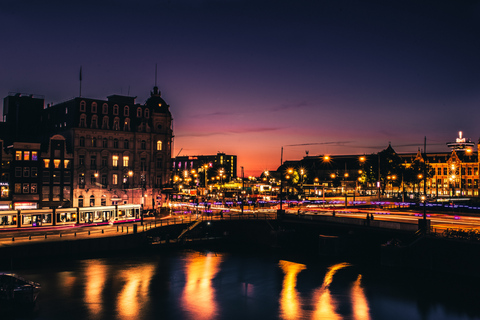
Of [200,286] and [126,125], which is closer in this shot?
[200,286]

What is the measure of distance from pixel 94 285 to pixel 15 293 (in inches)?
361

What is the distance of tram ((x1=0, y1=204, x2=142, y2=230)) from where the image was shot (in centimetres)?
7000

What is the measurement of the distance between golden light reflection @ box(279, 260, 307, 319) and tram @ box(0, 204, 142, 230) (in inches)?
1311

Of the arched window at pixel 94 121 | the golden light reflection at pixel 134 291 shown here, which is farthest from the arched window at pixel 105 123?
the golden light reflection at pixel 134 291

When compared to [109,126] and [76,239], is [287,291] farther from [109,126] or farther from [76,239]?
[109,126]

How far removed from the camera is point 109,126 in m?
95.4

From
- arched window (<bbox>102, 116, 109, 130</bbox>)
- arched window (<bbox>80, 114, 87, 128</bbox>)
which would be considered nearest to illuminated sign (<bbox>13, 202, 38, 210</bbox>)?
arched window (<bbox>80, 114, 87, 128</bbox>)

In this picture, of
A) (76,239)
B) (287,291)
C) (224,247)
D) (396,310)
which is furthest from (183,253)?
(396,310)

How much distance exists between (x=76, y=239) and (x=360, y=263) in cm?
3781

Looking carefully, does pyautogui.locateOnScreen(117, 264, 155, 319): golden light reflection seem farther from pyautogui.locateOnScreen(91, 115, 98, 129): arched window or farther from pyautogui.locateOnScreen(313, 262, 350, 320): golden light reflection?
pyautogui.locateOnScreen(91, 115, 98, 129): arched window

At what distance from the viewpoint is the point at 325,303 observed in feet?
143

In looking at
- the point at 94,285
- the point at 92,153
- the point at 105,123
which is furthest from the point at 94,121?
the point at 94,285

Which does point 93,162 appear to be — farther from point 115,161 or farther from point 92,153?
point 115,161

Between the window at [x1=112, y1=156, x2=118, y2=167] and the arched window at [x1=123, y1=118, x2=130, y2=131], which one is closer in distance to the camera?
the window at [x1=112, y1=156, x2=118, y2=167]
